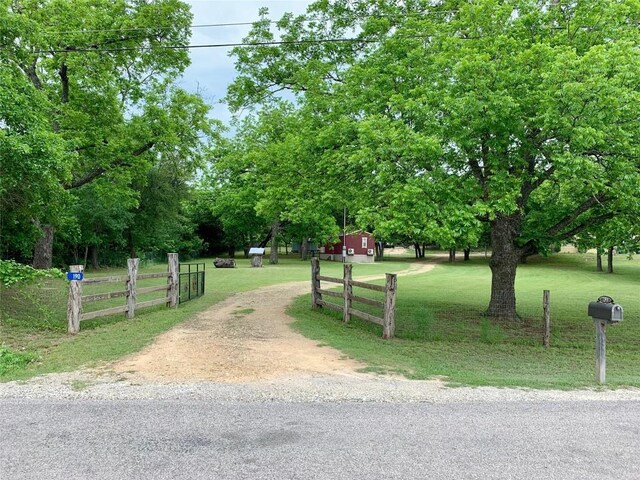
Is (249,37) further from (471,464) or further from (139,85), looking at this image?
(471,464)

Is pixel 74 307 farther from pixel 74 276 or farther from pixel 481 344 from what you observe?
pixel 481 344

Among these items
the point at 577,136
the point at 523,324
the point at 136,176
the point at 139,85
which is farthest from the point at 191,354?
the point at 139,85

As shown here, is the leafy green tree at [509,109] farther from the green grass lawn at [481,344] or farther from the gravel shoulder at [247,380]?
the gravel shoulder at [247,380]

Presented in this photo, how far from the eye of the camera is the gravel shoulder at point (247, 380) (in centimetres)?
543

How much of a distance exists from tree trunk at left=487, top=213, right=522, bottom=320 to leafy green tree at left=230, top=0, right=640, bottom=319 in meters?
0.03

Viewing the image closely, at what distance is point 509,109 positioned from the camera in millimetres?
8203

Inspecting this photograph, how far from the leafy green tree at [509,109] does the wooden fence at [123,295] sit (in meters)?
5.84

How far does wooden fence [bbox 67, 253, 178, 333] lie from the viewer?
943 centimetres

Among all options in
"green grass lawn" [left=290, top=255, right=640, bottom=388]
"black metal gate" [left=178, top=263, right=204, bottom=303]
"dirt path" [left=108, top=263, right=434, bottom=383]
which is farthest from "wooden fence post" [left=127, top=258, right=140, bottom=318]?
"green grass lawn" [left=290, top=255, right=640, bottom=388]

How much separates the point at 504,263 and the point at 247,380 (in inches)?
332

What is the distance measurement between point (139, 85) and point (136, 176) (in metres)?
4.38

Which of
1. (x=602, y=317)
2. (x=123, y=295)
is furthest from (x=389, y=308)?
(x=123, y=295)

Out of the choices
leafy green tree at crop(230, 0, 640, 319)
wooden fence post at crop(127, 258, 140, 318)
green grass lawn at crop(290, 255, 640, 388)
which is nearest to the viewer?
green grass lawn at crop(290, 255, 640, 388)

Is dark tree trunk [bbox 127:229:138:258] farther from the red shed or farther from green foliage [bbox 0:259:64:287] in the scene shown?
green foliage [bbox 0:259:64:287]
